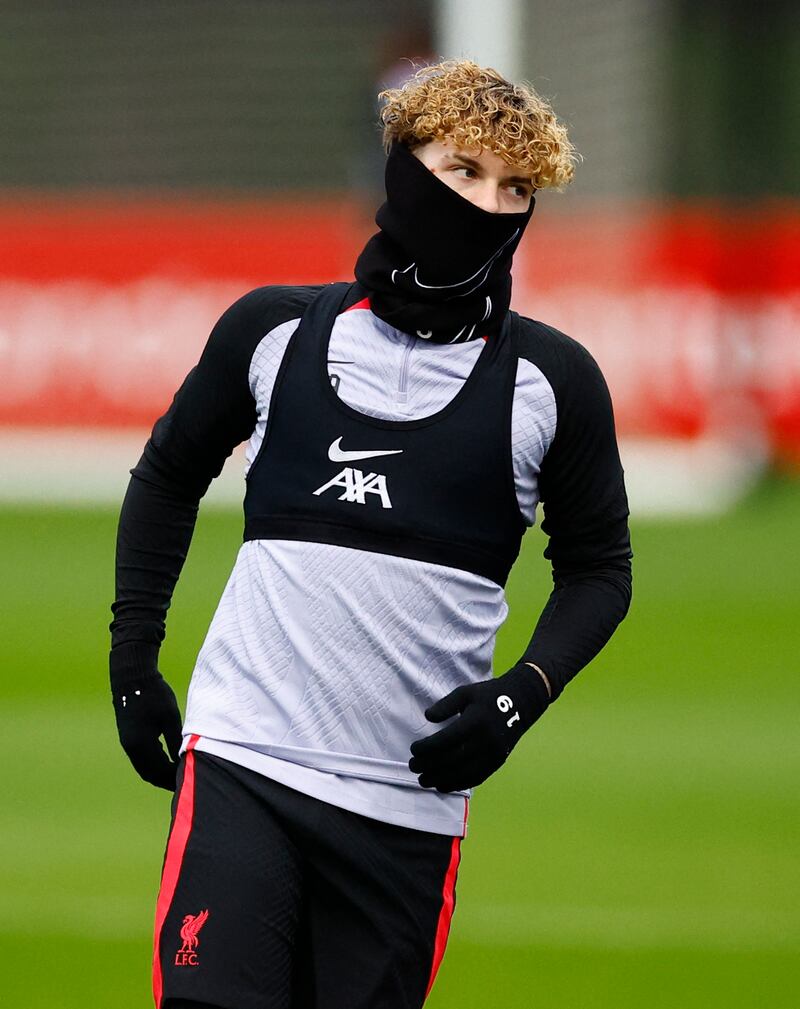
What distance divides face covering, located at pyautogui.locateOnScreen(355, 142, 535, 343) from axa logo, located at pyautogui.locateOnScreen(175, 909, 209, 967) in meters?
1.01

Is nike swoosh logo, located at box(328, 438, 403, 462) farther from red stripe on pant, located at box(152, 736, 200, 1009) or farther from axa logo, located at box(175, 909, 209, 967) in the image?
axa logo, located at box(175, 909, 209, 967)

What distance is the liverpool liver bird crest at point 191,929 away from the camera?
2.87 metres

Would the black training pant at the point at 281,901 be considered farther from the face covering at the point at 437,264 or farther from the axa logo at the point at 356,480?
the face covering at the point at 437,264

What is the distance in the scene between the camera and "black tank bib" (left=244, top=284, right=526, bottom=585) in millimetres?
3020

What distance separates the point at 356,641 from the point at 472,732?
0.78ft

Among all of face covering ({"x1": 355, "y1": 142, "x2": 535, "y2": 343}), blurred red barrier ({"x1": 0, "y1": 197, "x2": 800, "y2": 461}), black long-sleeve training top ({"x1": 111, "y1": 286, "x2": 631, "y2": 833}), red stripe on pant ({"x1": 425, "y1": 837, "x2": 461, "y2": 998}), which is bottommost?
blurred red barrier ({"x1": 0, "y1": 197, "x2": 800, "y2": 461})

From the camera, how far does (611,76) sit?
13406 millimetres

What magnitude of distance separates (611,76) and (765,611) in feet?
17.9

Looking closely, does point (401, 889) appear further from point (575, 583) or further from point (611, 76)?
point (611, 76)

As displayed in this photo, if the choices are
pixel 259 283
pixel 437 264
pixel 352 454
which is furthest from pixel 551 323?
pixel 352 454

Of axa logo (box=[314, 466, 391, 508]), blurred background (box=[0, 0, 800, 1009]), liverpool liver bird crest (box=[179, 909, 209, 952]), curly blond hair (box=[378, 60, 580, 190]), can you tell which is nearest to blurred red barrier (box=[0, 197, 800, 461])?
blurred background (box=[0, 0, 800, 1009])

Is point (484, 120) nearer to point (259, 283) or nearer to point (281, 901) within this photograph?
point (281, 901)

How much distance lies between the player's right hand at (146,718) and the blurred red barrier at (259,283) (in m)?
9.44

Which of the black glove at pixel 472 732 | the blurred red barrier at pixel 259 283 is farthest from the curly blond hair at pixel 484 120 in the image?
the blurred red barrier at pixel 259 283
